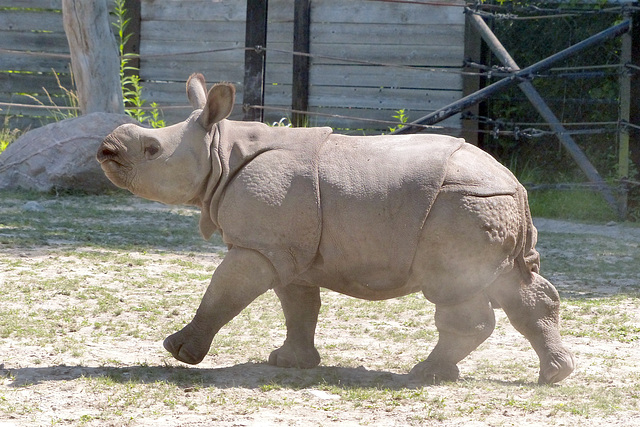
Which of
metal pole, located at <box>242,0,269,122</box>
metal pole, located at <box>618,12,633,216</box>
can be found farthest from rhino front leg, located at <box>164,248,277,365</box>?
metal pole, located at <box>618,12,633,216</box>

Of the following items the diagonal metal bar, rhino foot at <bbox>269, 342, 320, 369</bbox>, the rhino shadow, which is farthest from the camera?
the diagonal metal bar

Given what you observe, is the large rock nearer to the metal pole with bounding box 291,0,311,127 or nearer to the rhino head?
the metal pole with bounding box 291,0,311,127

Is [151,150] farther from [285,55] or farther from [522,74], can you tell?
[285,55]

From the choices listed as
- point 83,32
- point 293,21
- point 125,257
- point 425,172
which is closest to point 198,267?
point 125,257

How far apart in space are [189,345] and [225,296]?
301mm

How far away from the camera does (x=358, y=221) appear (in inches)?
167

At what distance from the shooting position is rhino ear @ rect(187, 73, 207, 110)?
469 centimetres

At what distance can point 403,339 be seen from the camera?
207 inches

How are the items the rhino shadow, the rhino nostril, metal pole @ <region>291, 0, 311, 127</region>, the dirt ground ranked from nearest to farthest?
the dirt ground < the rhino shadow < the rhino nostril < metal pole @ <region>291, 0, 311, 127</region>

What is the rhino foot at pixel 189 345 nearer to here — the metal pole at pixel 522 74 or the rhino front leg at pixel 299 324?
the rhino front leg at pixel 299 324

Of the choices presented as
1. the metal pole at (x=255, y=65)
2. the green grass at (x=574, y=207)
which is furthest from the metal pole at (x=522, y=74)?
the metal pole at (x=255, y=65)

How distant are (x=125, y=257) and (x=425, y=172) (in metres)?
3.35

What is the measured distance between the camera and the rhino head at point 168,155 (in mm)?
4305

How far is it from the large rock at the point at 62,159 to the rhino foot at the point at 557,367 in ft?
21.3
